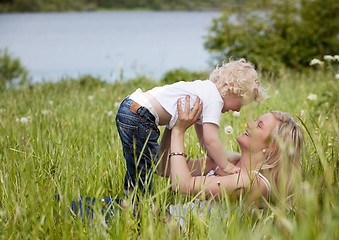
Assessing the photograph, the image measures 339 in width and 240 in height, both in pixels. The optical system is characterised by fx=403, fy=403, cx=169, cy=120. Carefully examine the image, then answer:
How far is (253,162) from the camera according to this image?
8.76ft

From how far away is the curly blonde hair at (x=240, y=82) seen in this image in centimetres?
281

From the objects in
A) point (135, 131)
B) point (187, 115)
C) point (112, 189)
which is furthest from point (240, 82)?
point (112, 189)

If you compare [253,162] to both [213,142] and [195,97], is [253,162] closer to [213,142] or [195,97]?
[213,142]

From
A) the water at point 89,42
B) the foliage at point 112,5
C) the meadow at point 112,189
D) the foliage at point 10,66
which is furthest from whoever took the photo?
the foliage at point 112,5

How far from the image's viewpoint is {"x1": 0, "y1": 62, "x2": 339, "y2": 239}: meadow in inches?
72.6

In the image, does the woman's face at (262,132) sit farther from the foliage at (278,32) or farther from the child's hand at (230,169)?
the foliage at (278,32)

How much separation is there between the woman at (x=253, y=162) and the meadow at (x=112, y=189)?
92mm

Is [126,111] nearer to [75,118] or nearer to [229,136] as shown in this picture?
[229,136]

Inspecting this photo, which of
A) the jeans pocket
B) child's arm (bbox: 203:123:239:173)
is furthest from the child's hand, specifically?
the jeans pocket

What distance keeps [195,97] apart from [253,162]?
60 cm

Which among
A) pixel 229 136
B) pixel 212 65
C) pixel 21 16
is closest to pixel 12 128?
pixel 229 136

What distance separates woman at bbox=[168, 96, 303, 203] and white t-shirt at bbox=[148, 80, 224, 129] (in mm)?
76

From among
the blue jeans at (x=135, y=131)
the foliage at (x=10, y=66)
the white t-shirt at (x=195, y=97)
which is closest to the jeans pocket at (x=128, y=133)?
the blue jeans at (x=135, y=131)

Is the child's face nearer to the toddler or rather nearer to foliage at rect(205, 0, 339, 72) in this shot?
the toddler
